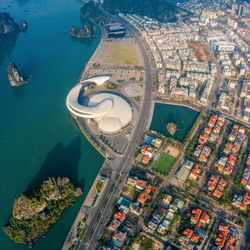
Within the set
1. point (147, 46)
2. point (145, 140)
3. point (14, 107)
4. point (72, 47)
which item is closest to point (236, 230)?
point (145, 140)

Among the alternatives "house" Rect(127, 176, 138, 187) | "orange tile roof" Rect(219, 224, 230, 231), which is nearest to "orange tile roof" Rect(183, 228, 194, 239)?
"orange tile roof" Rect(219, 224, 230, 231)

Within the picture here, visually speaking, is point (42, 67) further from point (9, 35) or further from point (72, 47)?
point (9, 35)

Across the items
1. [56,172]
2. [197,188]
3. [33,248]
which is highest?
[197,188]

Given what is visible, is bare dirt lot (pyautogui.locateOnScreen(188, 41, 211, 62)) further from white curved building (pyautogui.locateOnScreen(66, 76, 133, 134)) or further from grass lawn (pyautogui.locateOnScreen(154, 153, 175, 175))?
grass lawn (pyautogui.locateOnScreen(154, 153, 175, 175))

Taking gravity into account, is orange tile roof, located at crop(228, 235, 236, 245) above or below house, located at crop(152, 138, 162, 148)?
below

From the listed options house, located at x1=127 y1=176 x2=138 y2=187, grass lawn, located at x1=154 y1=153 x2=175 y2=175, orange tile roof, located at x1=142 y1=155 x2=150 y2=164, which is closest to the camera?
house, located at x1=127 y1=176 x2=138 y2=187

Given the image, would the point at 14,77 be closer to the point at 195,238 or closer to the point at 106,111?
the point at 106,111
